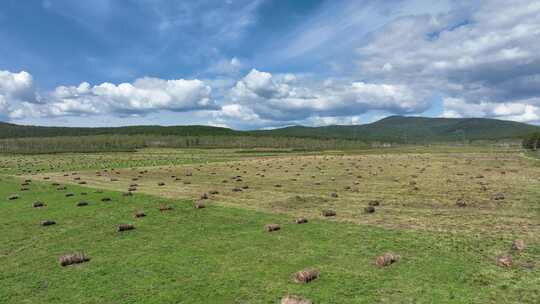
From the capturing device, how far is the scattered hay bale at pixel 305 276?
30.6 ft

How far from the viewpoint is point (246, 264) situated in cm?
1098

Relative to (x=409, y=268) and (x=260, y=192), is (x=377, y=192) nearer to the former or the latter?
(x=260, y=192)

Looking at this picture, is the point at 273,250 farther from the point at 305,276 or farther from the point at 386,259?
the point at 386,259

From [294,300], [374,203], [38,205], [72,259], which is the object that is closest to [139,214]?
[72,259]

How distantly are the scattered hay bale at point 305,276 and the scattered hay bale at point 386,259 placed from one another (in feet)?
7.18

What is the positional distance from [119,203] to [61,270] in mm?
13072

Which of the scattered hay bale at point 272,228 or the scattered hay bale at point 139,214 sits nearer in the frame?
the scattered hay bale at point 272,228

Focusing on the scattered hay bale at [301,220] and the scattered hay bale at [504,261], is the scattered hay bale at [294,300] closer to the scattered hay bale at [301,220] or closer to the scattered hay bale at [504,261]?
the scattered hay bale at [504,261]

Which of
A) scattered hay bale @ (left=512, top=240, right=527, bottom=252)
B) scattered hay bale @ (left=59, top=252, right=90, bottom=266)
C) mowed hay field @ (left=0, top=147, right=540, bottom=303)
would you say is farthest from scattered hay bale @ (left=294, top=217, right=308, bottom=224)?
scattered hay bale @ (left=59, top=252, right=90, bottom=266)

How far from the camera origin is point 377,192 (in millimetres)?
26656

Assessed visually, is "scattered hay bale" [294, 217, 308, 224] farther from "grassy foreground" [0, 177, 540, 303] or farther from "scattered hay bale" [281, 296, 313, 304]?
"scattered hay bale" [281, 296, 313, 304]

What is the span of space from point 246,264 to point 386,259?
4.58m

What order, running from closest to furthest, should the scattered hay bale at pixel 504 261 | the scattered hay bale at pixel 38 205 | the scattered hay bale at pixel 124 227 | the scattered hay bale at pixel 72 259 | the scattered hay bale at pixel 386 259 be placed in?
1. the scattered hay bale at pixel 504 261
2. the scattered hay bale at pixel 386 259
3. the scattered hay bale at pixel 72 259
4. the scattered hay bale at pixel 124 227
5. the scattered hay bale at pixel 38 205

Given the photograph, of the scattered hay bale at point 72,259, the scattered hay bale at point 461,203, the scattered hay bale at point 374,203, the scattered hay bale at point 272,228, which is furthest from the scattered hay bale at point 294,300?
the scattered hay bale at point 461,203
